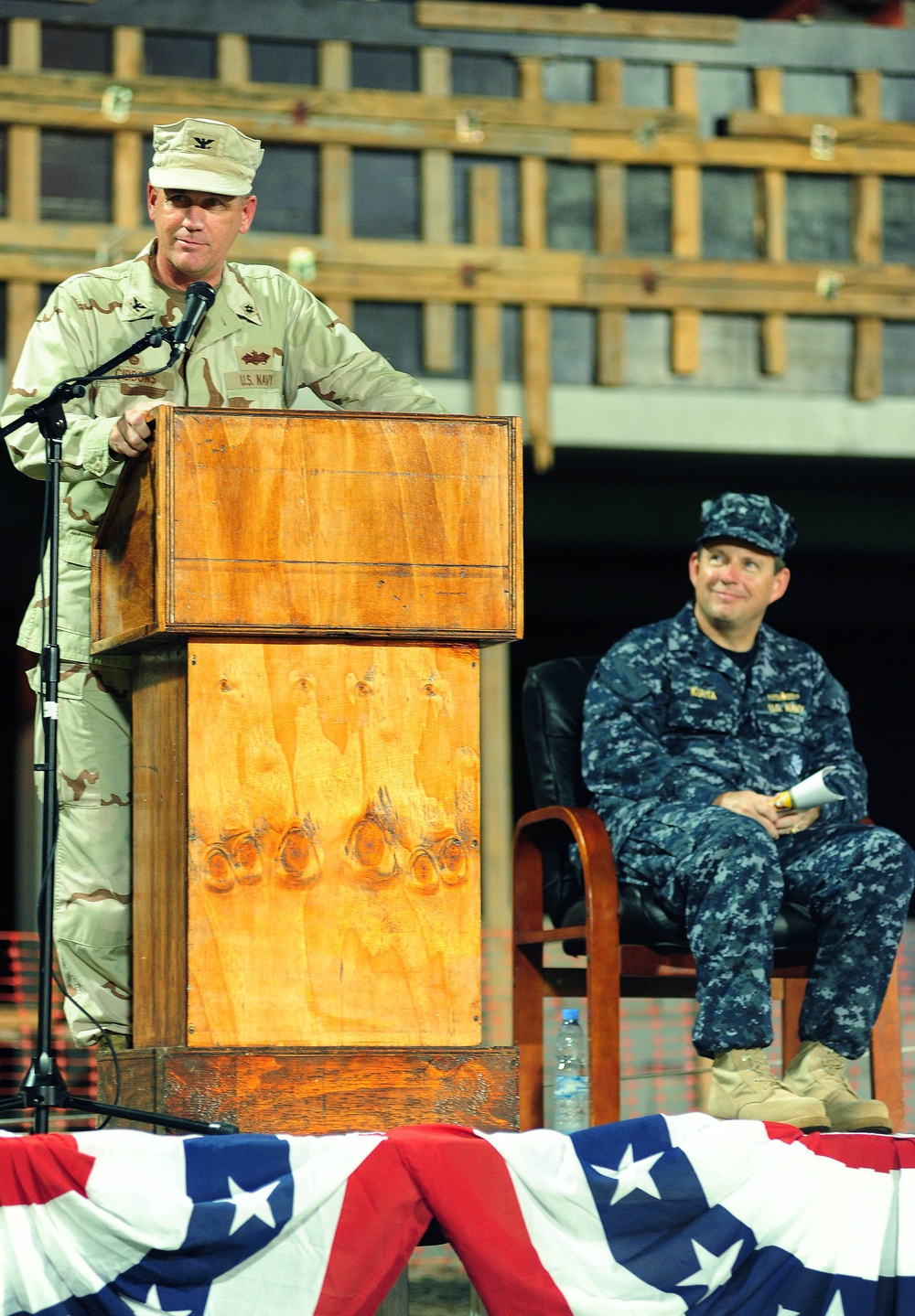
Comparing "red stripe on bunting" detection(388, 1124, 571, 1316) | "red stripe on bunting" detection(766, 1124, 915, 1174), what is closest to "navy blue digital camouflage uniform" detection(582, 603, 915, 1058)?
"red stripe on bunting" detection(766, 1124, 915, 1174)

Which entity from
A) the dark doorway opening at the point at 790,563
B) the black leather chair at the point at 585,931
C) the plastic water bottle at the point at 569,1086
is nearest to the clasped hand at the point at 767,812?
the black leather chair at the point at 585,931

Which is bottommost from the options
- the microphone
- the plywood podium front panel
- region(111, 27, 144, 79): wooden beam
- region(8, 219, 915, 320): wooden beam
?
the plywood podium front panel

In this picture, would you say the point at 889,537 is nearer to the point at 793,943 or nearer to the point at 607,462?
the point at 607,462

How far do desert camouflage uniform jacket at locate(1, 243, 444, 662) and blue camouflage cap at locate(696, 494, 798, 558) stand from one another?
96 cm

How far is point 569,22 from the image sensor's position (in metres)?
7.57

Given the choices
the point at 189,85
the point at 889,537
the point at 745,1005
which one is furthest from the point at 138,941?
the point at 889,537

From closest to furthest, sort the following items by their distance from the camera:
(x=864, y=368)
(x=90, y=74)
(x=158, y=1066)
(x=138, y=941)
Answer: (x=158, y=1066) → (x=138, y=941) → (x=90, y=74) → (x=864, y=368)

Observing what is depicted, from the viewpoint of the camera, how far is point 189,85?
7332 millimetres

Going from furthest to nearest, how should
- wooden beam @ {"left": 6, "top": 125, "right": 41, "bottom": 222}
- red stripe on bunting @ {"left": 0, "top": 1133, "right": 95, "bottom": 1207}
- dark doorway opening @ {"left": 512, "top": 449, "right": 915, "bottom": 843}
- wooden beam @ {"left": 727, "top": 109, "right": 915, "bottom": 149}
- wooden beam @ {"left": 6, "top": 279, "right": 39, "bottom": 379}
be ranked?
dark doorway opening @ {"left": 512, "top": 449, "right": 915, "bottom": 843} < wooden beam @ {"left": 727, "top": 109, "right": 915, "bottom": 149} < wooden beam @ {"left": 6, "top": 125, "right": 41, "bottom": 222} < wooden beam @ {"left": 6, "top": 279, "right": 39, "bottom": 379} < red stripe on bunting @ {"left": 0, "top": 1133, "right": 95, "bottom": 1207}

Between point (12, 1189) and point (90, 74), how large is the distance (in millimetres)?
5486

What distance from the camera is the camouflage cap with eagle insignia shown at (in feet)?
11.3

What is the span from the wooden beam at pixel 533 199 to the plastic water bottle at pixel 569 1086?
3593 millimetres

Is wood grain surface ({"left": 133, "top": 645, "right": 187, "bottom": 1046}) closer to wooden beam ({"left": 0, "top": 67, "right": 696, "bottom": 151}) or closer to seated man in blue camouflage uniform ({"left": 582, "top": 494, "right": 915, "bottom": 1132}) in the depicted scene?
seated man in blue camouflage uniform ({"left": 582, "top": 494, "right": 915, "bottom": 1132})

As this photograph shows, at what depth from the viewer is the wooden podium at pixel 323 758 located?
2938mm
